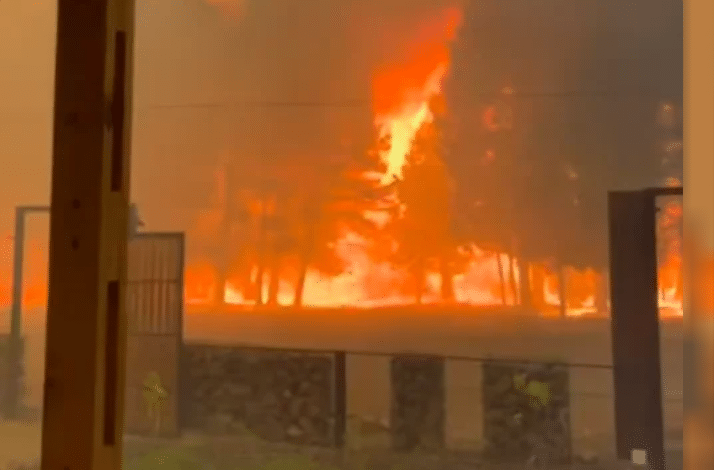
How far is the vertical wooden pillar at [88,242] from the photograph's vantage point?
28.6 inches

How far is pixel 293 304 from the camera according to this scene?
1.67 m

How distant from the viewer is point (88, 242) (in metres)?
0.74

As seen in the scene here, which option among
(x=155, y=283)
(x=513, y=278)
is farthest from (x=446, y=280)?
(x=155, y=283)

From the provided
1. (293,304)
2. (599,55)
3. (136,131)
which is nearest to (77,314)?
(293,304)

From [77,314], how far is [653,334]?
121cm

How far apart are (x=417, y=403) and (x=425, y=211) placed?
506 millimetres

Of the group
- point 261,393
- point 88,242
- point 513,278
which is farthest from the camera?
point 261,393

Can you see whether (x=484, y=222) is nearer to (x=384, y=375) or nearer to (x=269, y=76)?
(x=384, y=375)

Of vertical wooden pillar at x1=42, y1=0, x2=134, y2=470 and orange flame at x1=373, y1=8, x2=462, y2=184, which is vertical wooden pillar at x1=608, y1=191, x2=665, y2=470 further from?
vertical wooden pillar at x1=42, y1=0, x2=134, y2=470

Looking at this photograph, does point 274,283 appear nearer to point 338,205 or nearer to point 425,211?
point 338,205

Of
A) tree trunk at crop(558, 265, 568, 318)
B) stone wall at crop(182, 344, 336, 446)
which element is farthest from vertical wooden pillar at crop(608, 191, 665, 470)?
stone wall at crop(182, 344, 336, 446)

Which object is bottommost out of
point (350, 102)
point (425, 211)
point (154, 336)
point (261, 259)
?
point (154, 336)

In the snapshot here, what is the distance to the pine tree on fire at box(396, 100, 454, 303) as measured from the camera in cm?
161

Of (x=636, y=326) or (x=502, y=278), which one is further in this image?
(x=502, y=278)
